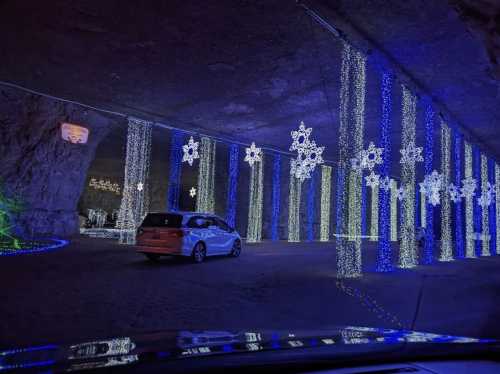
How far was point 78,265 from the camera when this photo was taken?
35.6ft

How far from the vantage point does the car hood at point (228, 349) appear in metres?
1.89

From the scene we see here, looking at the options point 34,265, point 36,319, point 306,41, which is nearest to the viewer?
point 36,319

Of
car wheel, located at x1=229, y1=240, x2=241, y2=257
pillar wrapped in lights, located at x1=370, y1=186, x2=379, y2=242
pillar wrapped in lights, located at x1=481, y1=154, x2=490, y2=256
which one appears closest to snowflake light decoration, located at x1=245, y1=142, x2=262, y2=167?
car wheel, located at x1=229, y1=240, x2=241, y2=257

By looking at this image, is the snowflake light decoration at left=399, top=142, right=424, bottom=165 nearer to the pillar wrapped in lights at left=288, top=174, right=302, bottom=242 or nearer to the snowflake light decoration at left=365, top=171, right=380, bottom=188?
the snowflake light decoration at left=365, top=171, right=380, bottom=188

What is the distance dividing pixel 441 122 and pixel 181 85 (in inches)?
418

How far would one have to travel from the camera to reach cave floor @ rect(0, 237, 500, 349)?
207 inches

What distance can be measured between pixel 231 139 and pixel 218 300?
48.3 ft

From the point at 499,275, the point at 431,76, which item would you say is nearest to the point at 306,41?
the point at 431,76

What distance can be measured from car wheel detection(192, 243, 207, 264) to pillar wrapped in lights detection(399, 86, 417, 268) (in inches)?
262

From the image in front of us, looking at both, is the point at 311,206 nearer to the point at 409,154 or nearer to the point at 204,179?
the point at 204,179

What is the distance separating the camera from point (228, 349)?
2.12 metres

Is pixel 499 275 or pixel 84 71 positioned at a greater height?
pixel 84 71

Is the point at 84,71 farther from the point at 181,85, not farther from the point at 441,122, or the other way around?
the point at 441,122

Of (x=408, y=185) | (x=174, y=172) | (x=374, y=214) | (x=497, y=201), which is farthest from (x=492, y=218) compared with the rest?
(x=174, y=172)
